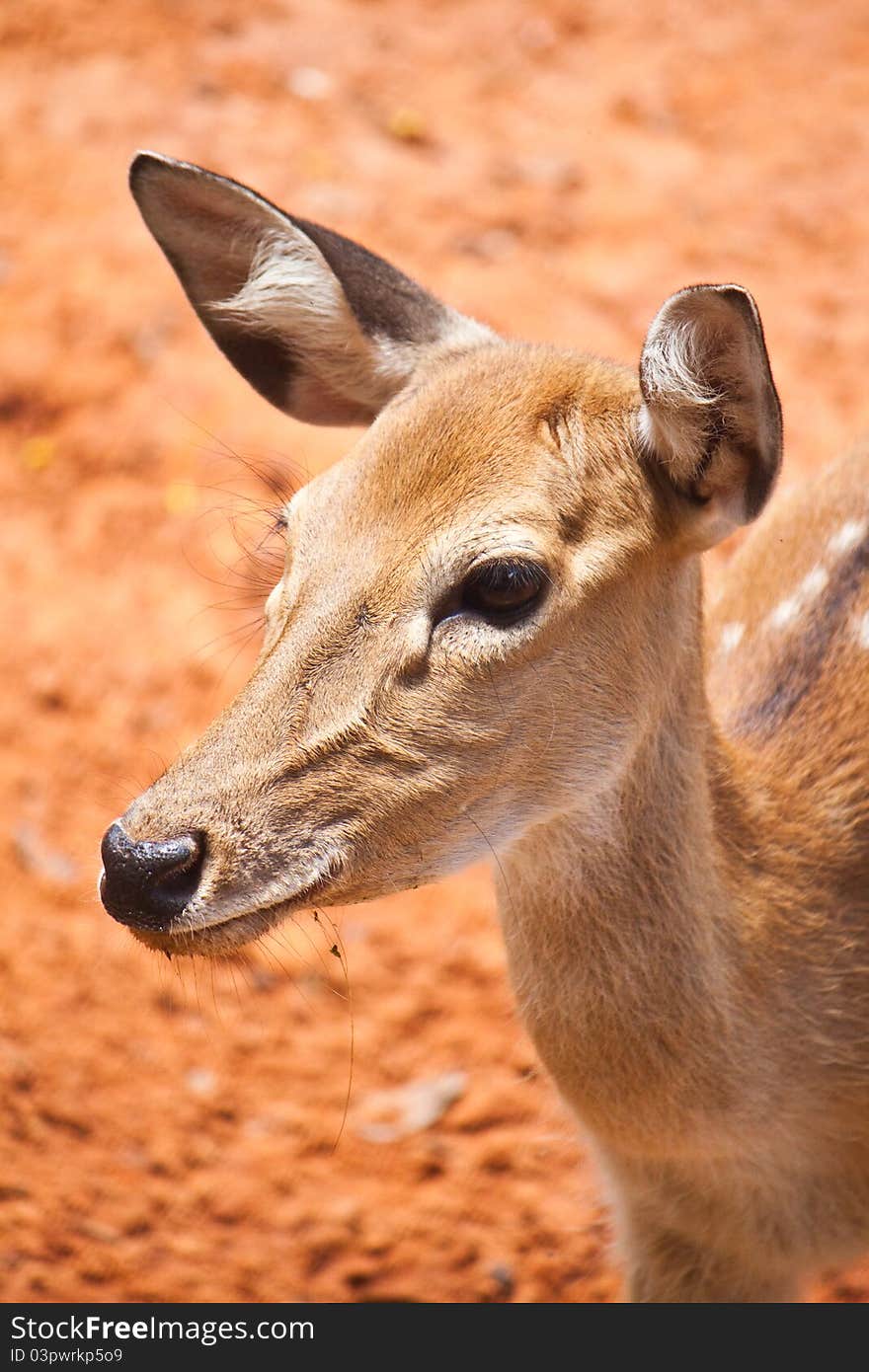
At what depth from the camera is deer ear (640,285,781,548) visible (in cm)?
250

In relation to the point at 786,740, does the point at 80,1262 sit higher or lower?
lower

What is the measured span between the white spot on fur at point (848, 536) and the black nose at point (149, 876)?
206 centimetres

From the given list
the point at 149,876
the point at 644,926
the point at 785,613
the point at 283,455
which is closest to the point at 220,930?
the point at 149,876

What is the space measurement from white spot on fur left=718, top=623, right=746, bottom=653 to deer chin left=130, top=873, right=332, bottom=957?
1.71m

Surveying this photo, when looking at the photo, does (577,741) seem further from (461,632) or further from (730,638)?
Answer: (730,638)

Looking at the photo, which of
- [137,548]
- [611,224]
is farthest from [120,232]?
[611,224]

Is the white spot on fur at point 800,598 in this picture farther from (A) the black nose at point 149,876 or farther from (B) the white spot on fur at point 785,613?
(A) the black nose at point 149,876

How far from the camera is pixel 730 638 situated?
12.8 ft

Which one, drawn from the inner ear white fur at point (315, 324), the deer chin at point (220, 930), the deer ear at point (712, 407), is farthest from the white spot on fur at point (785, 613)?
the deer chin at point (220, 930)

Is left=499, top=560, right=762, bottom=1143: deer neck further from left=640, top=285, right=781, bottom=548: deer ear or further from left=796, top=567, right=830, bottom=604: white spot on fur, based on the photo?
left=796, top=567, right=830, bottom=604: white spot on fur

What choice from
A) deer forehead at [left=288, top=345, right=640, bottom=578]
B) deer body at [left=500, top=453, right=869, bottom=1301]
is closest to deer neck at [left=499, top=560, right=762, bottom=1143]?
deer body at [left=500, top=453, right=869, bottom=1301]
